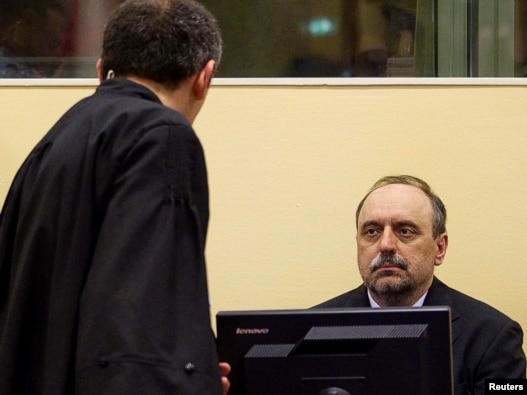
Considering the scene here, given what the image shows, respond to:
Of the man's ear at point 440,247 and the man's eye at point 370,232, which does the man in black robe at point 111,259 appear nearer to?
the man's eye at point 370,232

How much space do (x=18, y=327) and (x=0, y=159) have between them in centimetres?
233

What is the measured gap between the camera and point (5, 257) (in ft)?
6.51

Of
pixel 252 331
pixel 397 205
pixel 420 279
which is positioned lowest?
pixel 420 279

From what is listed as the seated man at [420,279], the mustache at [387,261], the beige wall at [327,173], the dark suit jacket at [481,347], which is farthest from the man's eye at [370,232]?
the beige wall at [327,173]

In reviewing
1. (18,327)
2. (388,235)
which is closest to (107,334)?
(18,327)

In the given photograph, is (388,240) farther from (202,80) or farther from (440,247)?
(202,80)

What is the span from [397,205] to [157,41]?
1.81 meters

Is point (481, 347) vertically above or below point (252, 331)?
below

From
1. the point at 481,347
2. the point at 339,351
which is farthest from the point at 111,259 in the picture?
the point at 481,347

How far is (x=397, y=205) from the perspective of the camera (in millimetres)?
3666

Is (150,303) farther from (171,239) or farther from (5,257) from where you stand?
(5,257)

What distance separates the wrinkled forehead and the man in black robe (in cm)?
179

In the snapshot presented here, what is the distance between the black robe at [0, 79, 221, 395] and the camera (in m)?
1.77

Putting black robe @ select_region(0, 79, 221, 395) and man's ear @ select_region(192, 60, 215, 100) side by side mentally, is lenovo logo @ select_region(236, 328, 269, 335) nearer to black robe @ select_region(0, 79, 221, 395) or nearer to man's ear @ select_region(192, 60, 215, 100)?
black robe @ select_region(0, 79, 221, 395)
